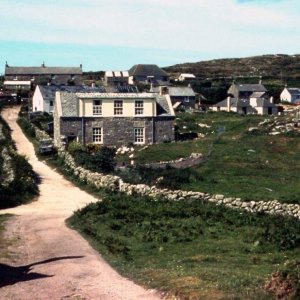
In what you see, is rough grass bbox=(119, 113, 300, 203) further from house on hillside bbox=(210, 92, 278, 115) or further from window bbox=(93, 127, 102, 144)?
house on hillside bbox=(210, 92, 278, 115)

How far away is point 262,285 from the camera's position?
43.0ft

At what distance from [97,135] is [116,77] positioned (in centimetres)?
8980

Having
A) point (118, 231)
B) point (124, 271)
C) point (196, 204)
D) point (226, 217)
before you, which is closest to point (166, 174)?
point (196, 204)

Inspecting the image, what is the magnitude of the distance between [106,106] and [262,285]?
4038cm

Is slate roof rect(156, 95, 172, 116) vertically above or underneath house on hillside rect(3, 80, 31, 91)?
A: underneath

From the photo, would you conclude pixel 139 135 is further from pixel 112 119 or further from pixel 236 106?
pixel 236 106

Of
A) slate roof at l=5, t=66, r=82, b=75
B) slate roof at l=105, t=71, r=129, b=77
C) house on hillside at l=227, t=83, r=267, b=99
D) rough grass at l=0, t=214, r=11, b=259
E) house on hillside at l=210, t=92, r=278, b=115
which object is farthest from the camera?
slate roof at l=105, t=71, r=129, b=77

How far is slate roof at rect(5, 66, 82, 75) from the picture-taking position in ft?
449

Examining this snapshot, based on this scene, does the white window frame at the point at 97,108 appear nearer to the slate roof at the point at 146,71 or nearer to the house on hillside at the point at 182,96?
the house on hillside at the point at 182,96

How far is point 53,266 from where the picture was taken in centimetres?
1628

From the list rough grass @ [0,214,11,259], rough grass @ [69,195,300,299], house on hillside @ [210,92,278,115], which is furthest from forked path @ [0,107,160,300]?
house on hillside @ [210,92,278,115]

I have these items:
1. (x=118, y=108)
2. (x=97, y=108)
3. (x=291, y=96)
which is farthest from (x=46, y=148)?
(x=291, y=96)

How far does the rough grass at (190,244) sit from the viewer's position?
1383cm

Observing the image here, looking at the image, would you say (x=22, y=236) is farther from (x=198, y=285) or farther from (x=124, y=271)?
(x=198, y=285)
